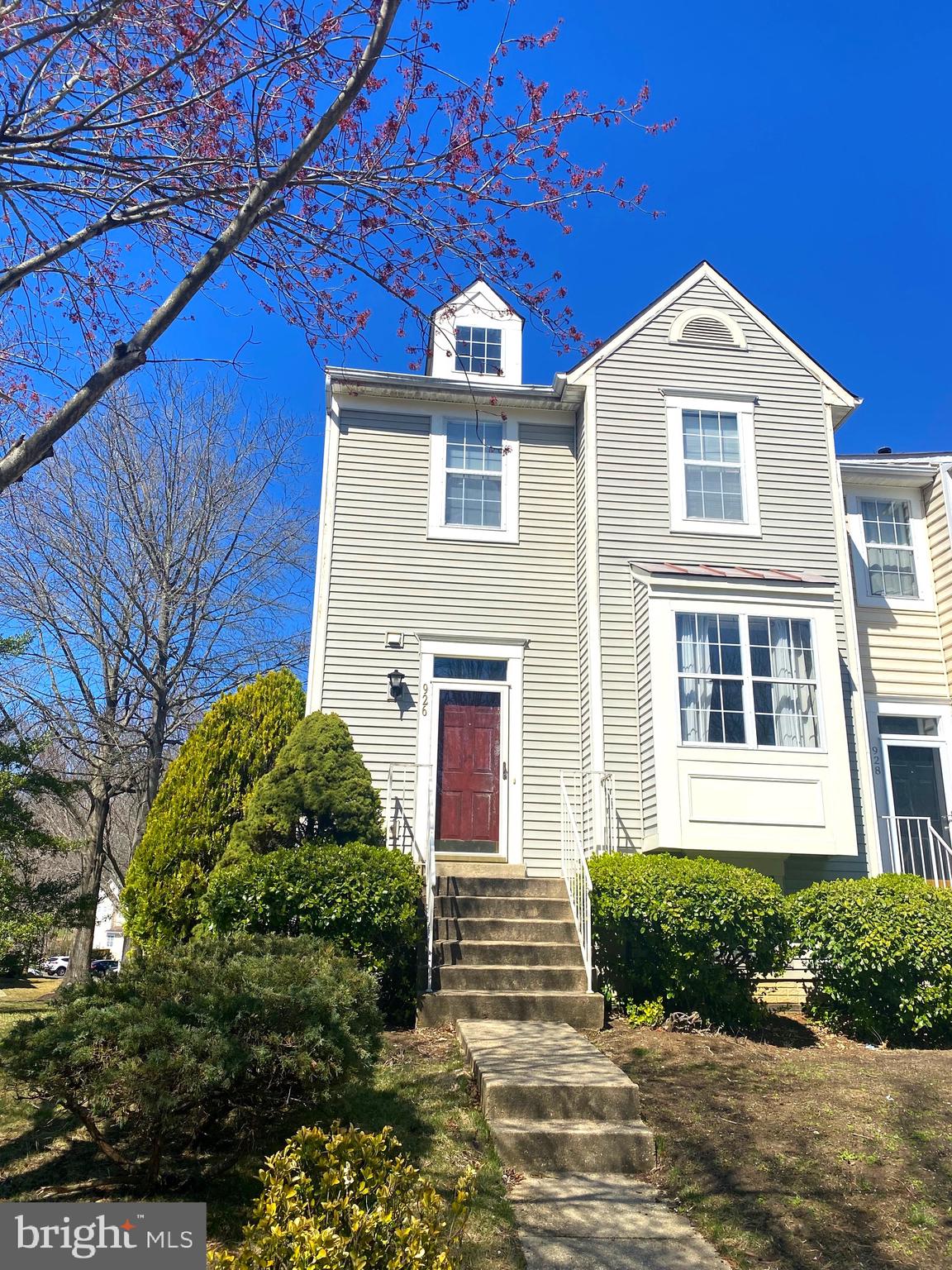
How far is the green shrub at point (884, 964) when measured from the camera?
24.6ft

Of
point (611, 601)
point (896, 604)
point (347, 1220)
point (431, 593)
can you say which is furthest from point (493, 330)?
point (347, 1220)

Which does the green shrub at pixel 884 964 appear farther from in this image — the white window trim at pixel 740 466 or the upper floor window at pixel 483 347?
the upper floor window at pixel 483 347

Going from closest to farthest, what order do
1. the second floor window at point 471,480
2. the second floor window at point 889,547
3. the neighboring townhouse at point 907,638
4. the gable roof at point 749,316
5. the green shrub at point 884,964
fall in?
the green shrub at point 884,964 → the neighboring townhouse at point 907,638 → the second floor window at point 471,480 → the gable roof at point 749,316 → the second floor window at point 889,547

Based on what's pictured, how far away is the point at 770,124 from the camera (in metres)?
6.69

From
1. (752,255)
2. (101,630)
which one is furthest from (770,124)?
(101,630)

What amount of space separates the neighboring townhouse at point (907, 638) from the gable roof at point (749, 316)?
967 mm

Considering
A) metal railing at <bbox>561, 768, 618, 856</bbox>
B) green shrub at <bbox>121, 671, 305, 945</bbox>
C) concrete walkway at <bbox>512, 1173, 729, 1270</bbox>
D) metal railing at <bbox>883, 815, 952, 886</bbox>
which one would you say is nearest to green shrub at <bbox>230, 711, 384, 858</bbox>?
green shrub at <bbox>121, 671, 305, 945</bbox>

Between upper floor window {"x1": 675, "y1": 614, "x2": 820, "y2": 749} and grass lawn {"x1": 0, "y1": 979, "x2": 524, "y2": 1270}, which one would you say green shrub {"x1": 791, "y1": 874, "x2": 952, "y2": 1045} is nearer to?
upper floor window {"x1": 675, "y1": 614, "x2": 820, "y2": 749}

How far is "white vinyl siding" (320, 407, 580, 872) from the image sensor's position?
34.6 ft

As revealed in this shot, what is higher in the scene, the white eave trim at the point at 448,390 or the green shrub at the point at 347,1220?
the white eave trim at the point at 448,390

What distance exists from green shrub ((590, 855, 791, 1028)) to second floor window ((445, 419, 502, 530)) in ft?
17.1

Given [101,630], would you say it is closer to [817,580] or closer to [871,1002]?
[817,580]

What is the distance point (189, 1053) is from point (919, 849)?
9814mm

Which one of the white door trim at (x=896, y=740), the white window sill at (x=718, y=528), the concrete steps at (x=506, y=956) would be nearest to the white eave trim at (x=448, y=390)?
the white window sill at (x=718, y=528)
